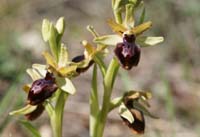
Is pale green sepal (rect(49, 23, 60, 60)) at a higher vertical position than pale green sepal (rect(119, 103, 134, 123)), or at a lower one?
higher

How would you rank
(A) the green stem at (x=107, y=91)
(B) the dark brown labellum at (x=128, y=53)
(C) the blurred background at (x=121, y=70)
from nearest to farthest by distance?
(B) the dark brown labellum at (x=128, y=53) < (A) the green stem at (x=107, y=91) < (C) the blurred background at (x=121, y=70)

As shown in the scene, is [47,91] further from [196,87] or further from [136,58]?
[196,87]

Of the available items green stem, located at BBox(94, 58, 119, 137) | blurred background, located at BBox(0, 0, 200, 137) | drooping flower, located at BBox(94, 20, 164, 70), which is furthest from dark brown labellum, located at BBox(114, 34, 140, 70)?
blurred background, located at BBox(0, 0, 200, 137)

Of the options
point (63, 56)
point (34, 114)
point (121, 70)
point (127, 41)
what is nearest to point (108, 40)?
point (127, 41)

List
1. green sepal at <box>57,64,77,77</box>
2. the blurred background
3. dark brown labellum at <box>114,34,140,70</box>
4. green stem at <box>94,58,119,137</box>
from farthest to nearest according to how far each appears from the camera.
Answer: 1. the blurred background
2. green stem at <box>94,58,119,137</box>
3. green sepal at <box>57,64,77,77</box>
4. dark brown labellum at <box>114,34,140,70</box>

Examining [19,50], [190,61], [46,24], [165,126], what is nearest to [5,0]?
[19,50]

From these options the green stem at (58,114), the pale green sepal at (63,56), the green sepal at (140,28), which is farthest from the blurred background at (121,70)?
the green sepal at (140,28)

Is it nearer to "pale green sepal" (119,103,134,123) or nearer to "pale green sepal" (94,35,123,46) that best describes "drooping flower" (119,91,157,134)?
"pale green sepal" (119,103,134,123)

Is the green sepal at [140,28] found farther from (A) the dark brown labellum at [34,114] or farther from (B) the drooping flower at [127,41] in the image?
(A) the dark brown labellum at [34,114]
